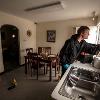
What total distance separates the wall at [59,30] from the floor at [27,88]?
85.3 inches

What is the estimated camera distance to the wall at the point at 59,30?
462 cm

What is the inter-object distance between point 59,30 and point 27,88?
330 cm

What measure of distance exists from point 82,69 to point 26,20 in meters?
4.14

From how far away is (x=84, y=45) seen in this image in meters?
1.80

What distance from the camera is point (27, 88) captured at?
2807 millimetres

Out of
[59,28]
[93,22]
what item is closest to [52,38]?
[59,28]

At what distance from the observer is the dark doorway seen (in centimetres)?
408

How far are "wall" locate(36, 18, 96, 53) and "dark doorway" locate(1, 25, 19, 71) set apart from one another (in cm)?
155

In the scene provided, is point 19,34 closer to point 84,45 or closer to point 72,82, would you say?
point 84,45

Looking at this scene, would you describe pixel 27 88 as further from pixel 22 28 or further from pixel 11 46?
pixel 22 28

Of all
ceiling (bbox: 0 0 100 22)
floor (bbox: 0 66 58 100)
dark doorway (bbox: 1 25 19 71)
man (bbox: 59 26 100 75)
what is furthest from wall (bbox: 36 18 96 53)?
man (bbox: 59 26 100 75)

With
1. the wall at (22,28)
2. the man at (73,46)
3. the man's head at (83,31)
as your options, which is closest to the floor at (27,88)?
the wall at (22,28)

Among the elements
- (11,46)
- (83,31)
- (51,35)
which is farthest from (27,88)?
(51,35)

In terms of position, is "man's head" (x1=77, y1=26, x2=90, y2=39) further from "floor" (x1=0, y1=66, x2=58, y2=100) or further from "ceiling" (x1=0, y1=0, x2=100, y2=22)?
"floor" (x1=0, y1=66, x2=58, y2=100)
